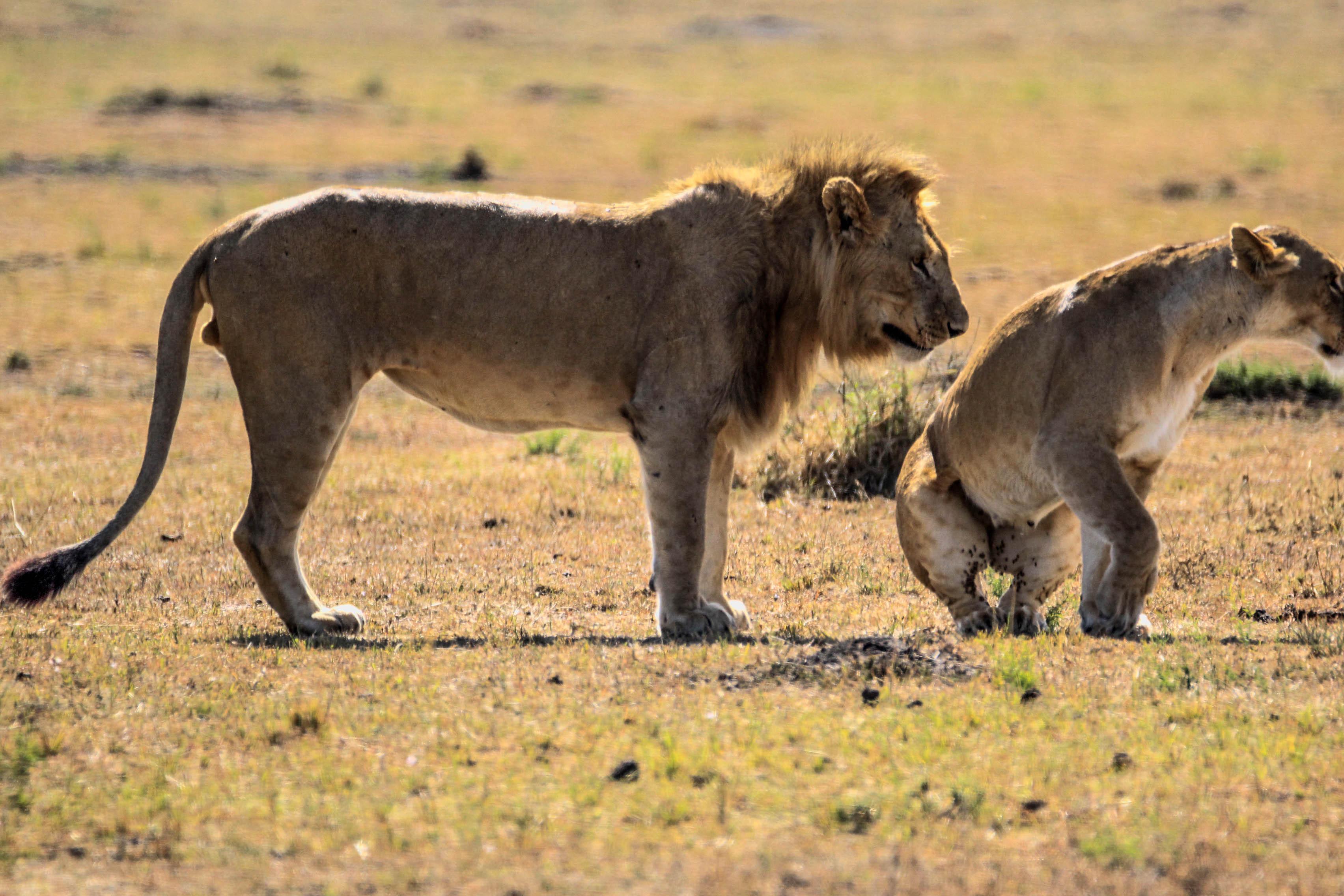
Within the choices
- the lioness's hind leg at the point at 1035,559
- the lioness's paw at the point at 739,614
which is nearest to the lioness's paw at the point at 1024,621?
the lioness's hind leg at the point at 1035,559

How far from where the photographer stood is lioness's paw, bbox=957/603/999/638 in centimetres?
708

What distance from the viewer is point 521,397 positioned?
7227mm

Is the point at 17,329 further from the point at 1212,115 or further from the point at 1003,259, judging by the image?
the point at 1212,115

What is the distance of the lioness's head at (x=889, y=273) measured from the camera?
7.16m

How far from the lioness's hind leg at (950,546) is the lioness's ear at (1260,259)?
1518 millimetres

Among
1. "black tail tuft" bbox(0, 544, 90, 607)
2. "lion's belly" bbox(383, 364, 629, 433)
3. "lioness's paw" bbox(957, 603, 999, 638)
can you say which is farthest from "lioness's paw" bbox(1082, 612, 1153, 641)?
"black tail tuft" bbox(0, 544, 90, 607)

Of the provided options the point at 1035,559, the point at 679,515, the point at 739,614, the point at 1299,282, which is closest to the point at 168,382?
the point at 679,515

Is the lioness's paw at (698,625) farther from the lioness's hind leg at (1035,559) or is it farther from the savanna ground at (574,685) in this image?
the lioness's hind leg at (1035,559)

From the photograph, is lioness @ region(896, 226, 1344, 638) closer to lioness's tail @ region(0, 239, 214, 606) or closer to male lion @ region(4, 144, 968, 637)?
male lion @ region(4, 144, 968, 637)

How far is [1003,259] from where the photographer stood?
800 inches

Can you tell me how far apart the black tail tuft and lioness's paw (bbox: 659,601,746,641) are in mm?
2447

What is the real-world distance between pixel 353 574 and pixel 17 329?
957 centimetres

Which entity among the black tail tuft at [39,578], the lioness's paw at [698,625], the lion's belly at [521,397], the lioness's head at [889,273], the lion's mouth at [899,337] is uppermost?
the lioness's head at [889,273]

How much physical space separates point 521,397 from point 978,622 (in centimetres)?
222
